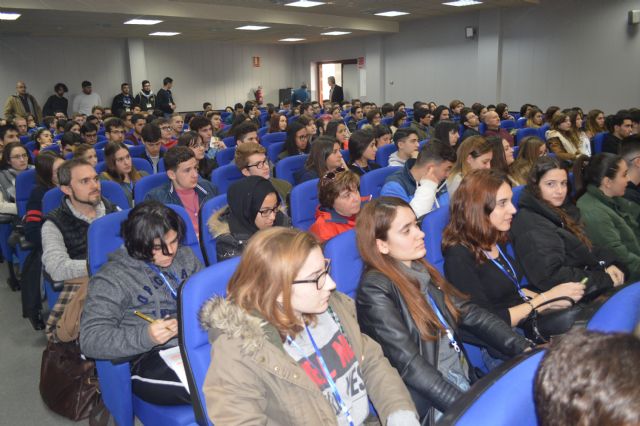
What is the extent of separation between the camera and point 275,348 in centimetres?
134

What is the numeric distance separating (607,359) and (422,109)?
7637 millimetres

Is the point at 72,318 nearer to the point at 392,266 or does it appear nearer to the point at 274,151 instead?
the point at 392,266

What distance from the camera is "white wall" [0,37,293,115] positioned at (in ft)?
42.9

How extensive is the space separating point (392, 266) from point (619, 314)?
748mm

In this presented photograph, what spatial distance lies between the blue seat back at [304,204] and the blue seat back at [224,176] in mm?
920

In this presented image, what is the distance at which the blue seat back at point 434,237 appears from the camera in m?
2.31

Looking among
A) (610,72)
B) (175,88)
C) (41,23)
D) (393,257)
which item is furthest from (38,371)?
(175,88)

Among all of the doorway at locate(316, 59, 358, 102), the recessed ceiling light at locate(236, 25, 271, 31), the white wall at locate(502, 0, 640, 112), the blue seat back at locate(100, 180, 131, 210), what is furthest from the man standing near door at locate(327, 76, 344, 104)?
the blue seat back at locate(100, 180, 131, 210)

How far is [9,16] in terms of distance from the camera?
912 centimetres

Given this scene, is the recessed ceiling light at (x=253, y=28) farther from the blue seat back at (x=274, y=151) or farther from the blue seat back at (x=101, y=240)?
the blue seat back at (x=101, y=240)

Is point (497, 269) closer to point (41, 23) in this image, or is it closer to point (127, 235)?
point (127, 235)

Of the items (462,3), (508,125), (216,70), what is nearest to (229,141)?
(508,125)

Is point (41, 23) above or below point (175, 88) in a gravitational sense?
above

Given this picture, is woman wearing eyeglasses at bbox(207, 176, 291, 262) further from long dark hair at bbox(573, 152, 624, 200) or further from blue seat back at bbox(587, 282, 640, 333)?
long dark hair at bbox(573, 152, 624, 200)
